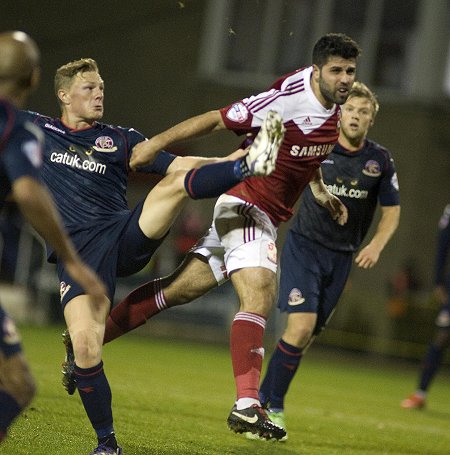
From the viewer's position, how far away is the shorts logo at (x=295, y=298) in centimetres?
741

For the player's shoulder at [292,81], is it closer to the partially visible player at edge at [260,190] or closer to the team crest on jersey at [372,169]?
the partially visible player at edge at [260,190]

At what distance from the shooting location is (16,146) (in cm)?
409

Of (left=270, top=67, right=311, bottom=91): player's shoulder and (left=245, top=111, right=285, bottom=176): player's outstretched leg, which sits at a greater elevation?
(left=270, top=67, right=311, bottom=91): player's shoulder

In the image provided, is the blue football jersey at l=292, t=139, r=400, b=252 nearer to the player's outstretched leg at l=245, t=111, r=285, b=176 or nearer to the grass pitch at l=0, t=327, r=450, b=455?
the grass pitch at l=0, t=327, r=450, b=455

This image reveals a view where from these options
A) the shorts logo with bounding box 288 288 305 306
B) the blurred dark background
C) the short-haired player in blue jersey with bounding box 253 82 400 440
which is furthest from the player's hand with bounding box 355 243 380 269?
the blurred dark background

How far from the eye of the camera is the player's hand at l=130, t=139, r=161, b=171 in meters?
5.69

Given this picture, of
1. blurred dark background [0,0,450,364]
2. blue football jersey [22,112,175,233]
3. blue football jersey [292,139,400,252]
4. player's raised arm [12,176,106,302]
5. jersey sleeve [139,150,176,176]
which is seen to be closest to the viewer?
player's raised arm [12,176,106,302]

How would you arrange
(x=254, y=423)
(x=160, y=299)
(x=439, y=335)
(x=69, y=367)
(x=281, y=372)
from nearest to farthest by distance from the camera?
(x=254, y=423), (x=69, y=367), (x=160, y=299), (x=281, y=372), (x=439, y=335)

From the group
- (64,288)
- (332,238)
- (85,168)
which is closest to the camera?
(64,288)

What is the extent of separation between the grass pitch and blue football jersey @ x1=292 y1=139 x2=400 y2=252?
4.71 feet

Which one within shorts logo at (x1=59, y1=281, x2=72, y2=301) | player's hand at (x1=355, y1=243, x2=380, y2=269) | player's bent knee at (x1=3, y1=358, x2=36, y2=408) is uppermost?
Result: player's hand at (x1=355, y1=243, x2=380, y2=269)

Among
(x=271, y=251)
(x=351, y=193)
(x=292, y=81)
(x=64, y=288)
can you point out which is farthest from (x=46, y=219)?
(x=351, y=193)

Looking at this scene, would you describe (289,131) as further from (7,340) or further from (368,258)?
(7,340)

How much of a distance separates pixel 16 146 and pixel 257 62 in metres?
17.6
